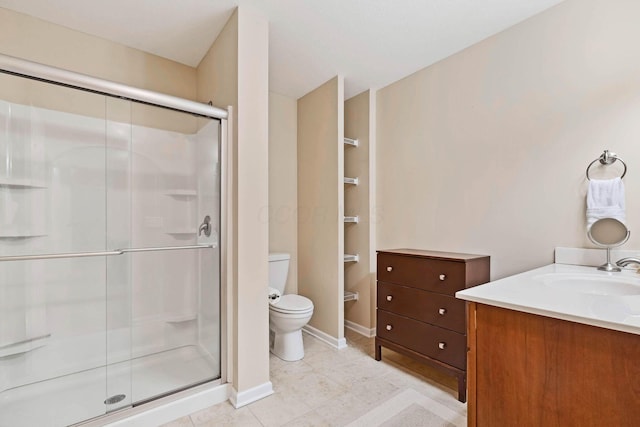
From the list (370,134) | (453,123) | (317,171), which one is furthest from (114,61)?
(453,123)

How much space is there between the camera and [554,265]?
1688 mm

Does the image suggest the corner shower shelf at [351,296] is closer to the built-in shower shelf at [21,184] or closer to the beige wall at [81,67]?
the beige wall at [81,67]

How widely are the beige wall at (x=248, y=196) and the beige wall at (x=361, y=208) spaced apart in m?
1.22

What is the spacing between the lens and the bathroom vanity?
79 centimetres

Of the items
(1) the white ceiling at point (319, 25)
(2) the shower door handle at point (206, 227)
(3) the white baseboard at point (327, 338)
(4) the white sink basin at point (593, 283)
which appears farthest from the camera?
(3) the white baseboard at point (327, 338)

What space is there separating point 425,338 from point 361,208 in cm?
131

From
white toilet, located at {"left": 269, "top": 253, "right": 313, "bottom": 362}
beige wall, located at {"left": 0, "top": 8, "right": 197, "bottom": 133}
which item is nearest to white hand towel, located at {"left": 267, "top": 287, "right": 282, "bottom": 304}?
white toilet, located at {"left": 269, "top": 253, "right": 313, "bottom": 362}

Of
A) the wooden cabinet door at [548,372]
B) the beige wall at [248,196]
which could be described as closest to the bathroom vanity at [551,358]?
the wooden cabinet door at [548,372]

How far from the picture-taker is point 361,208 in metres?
2.92

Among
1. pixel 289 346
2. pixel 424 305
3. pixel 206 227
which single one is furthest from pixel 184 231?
pixel 424 305

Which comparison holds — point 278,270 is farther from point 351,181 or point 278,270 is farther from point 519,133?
point 519,133

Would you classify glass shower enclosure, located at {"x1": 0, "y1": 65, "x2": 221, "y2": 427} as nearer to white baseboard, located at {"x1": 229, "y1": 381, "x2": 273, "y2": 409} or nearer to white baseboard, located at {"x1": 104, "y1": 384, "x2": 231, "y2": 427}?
white baseboard, located at {"x1": 104, "y1": 384, "x2": 231, "y2": 427}

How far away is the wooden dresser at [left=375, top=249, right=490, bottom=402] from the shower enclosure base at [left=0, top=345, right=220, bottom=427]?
125cm

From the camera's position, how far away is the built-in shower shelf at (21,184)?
163cm
